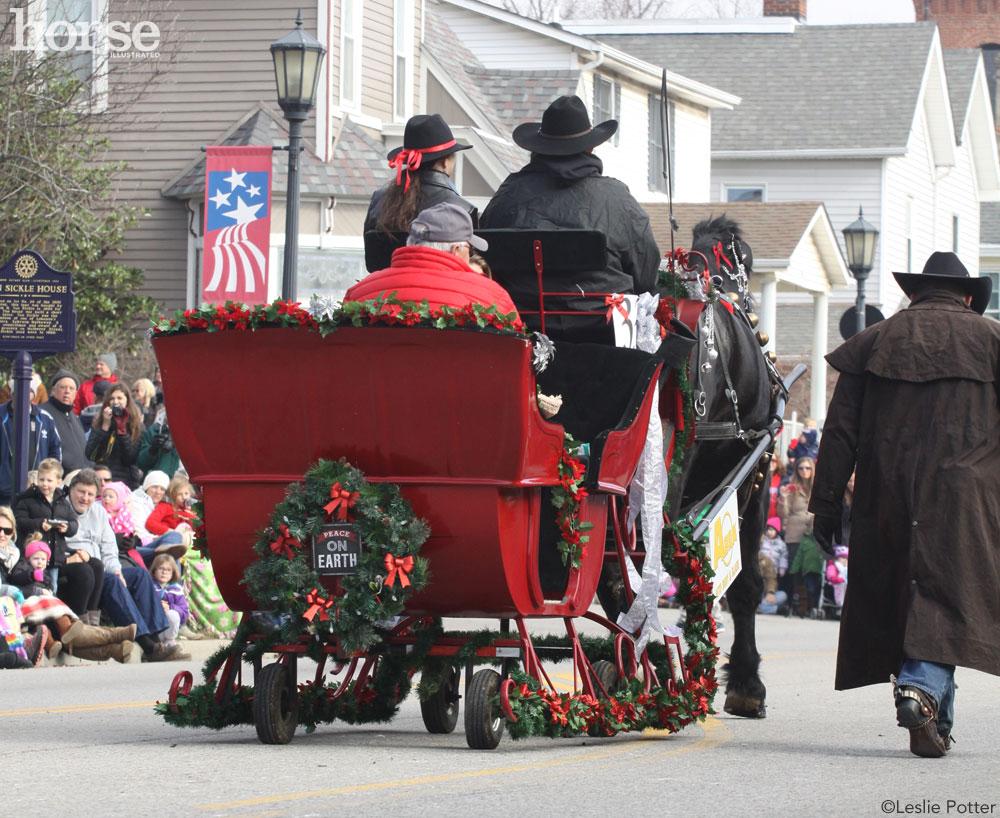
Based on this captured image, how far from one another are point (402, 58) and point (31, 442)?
46.5 feet

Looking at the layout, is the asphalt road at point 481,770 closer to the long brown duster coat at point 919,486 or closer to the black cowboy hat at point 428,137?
the long brown duster coat at point 919,486

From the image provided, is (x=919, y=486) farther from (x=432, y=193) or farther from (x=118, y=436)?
(x=118, y=436)

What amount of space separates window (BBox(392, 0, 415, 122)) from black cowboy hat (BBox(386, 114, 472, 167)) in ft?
66.9

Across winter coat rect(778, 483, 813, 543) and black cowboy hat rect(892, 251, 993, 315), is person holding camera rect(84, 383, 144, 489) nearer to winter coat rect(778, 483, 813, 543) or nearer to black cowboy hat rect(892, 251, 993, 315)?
winter coat rect(778, 483, 813, 543)

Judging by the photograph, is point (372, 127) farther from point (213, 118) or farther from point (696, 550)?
point (696, 550)

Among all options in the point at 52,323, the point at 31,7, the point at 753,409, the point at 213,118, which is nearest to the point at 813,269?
the point at 213,118

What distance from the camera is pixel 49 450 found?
1638cm

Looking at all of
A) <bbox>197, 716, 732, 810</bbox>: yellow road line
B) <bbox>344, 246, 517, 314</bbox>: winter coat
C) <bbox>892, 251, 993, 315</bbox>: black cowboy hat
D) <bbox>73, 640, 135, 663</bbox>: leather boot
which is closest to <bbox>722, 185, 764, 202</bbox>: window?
<bbox>73, 640, 135, 663</bbox>: leather boot

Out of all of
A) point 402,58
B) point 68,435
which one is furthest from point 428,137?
point 402,58

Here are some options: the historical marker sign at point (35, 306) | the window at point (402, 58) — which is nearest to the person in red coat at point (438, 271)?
the historical marker sign at point (35, 306)

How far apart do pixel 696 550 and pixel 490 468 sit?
1.78 m

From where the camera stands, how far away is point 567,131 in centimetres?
861

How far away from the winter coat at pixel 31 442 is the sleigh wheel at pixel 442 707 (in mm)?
8449

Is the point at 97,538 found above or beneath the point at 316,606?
beneath
